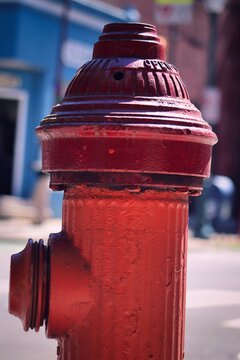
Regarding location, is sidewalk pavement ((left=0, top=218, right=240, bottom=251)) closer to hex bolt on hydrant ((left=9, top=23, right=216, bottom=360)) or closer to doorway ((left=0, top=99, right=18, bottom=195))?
doorway ((left=0, top=99, right=18, bottom=195))

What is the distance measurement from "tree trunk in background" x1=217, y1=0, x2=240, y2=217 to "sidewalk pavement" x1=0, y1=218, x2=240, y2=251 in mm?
7636

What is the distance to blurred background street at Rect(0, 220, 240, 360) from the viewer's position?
17.1 ft

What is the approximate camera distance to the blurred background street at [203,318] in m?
5.23

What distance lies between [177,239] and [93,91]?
603mm

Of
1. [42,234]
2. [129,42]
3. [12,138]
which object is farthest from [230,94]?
[129,42]

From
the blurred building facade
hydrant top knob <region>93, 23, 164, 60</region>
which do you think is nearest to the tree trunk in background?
the blurred building facade

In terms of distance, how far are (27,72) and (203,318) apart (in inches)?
521

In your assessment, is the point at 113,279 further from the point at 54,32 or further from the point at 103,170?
the point at 54,32

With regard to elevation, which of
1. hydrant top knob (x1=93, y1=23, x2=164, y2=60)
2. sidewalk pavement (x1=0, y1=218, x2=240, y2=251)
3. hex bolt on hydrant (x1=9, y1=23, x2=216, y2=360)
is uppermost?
hydrant top knob (x1=93, y1=23, x2=164, y2=60)

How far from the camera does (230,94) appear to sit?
2622 cm

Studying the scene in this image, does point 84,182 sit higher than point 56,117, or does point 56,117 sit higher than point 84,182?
point 56,117

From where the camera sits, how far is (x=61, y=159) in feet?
9.67

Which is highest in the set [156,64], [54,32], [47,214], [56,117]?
[54,32]

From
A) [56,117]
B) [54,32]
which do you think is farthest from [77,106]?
[54,32]
